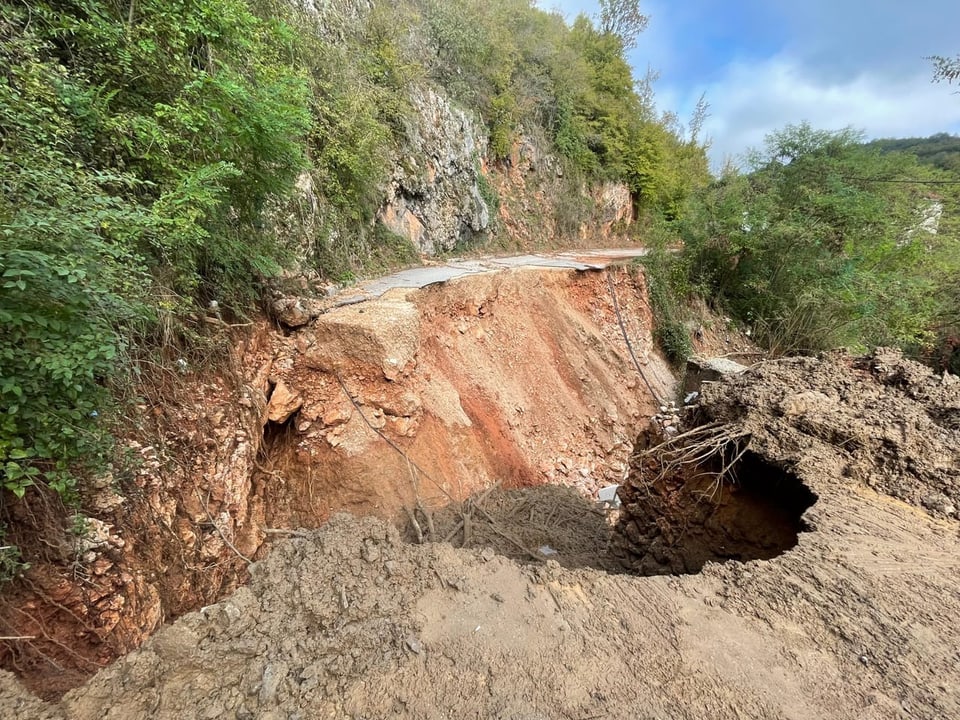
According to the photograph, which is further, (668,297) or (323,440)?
(668,297)

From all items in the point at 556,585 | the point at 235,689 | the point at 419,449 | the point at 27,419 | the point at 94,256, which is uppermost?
the point at 94,256

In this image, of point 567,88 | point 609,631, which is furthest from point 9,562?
point 567,88

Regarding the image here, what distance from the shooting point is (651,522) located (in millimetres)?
4949

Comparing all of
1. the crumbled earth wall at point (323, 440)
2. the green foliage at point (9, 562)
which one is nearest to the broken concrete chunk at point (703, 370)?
the crumbled earth wall at point (323, 440)

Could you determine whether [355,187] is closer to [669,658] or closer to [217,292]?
[217,292]

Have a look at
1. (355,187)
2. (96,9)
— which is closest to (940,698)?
(96,9)

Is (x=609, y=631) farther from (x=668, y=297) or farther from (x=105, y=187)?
(x=668, y=297)

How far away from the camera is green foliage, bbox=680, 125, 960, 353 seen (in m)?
11.3

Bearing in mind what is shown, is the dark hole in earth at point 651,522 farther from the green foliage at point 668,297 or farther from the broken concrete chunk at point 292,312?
the green foliage at point 668,297

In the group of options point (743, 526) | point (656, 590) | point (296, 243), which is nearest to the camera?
point (656, 590)

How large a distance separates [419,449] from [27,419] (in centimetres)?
425

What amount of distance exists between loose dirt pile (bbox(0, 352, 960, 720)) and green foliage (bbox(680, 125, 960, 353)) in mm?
10023

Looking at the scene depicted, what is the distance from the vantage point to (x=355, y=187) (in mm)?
8883

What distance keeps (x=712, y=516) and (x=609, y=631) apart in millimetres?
2251
